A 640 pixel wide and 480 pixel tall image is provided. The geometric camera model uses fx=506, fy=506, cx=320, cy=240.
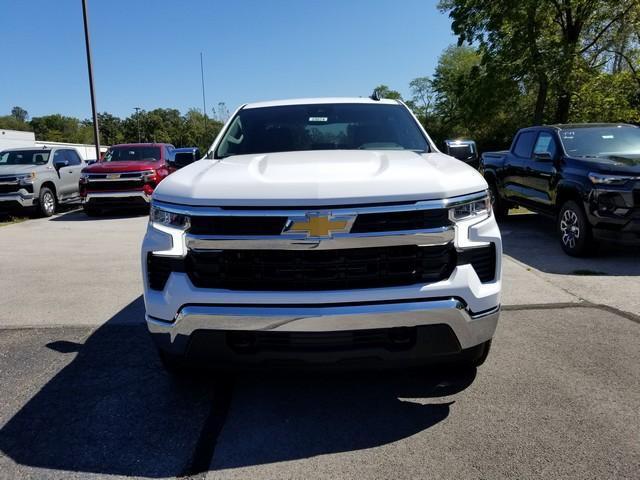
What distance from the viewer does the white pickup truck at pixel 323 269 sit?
2463mm

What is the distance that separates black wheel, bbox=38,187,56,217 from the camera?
41.0ft

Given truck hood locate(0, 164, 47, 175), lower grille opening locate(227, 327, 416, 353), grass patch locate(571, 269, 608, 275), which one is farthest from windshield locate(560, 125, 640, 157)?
truck hood locate(0, 164, 47, 175)

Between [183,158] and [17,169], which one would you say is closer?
[183,158]

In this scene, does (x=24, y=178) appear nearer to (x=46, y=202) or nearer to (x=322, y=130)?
(x=46, y=202)

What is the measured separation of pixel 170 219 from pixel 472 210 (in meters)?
1.59

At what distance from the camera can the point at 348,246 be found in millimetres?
2461

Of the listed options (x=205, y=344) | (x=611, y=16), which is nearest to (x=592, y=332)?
(x=205, y=344)

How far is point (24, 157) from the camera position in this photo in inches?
530

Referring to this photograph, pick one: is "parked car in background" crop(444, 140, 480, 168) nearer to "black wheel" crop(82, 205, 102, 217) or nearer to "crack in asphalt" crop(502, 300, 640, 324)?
"crack in asphalt" crop(502, 300, 640, 324)

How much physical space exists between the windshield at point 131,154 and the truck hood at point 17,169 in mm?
1618

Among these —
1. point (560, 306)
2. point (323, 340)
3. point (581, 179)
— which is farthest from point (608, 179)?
point (323, 340)

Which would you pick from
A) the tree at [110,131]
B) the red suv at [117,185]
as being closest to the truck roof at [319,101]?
the red suv at [117,185]

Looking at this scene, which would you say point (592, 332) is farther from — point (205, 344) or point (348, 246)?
point (205, 344)

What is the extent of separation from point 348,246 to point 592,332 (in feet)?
9.00
